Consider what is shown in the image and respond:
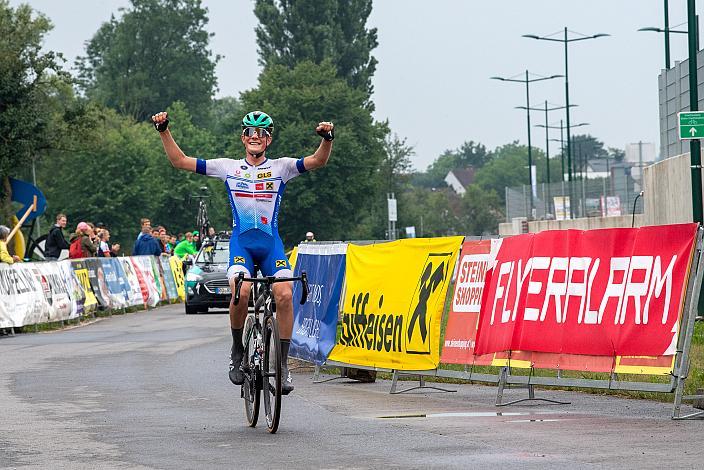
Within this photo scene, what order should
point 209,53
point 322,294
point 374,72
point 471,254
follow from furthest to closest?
point 209,53, point 374,72, point 322,294, point 471,254

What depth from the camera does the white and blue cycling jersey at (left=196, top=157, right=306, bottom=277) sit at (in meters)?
11.2

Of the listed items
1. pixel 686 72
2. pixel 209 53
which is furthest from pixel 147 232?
pixel 209 53

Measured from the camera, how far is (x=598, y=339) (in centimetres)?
1191

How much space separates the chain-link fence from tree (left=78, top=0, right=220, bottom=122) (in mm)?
44891

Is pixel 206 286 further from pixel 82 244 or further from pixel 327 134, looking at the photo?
pixel 327 134

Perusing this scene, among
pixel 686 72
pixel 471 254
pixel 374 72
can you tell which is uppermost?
pixel 374 72

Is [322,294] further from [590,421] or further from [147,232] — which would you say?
[147,232]

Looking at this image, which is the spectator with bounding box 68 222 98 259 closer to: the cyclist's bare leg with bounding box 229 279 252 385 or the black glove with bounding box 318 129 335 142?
the cyclist's bare leg with bounding box 229 279 252 385

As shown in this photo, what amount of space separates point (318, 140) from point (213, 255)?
59.0 m

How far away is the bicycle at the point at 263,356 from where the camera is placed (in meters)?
10.7

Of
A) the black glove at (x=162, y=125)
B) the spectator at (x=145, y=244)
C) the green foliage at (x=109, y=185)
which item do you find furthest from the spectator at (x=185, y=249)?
the green foliage at (x=109, y=185)

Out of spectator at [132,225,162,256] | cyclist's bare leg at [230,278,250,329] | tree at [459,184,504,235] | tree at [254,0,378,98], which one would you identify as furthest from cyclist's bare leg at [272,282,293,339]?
tree at [459,184,504,235]

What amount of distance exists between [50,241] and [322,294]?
16.2 meters

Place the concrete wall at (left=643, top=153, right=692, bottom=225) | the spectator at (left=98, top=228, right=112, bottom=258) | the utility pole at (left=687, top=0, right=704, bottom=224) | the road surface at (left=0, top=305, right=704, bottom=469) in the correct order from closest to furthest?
the road surface at (left=0, top=305, right=704, bottom=469) → the utility pole at (left=687, top=0, right=704, bottom=224) → the concrete wall at (left=643, top=153, right=692, bottom=225) → the spectator at (left=98, top=228, right=112, bottom=258)
